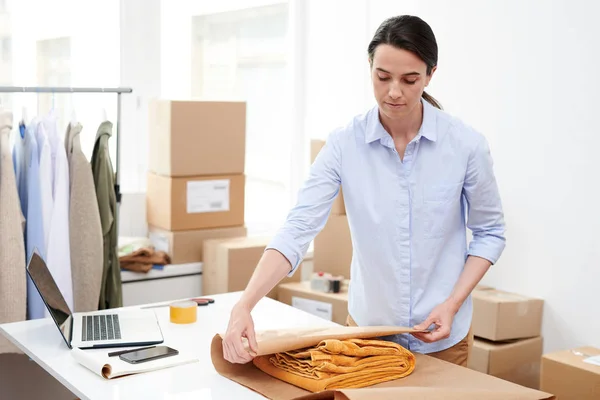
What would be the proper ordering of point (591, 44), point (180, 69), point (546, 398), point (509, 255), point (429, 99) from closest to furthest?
point (546, 398) < point (429, 99) < point (591, 44) < point (509, 255) < point (180, 69)

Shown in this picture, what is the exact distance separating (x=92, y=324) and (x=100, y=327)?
4 centimetres

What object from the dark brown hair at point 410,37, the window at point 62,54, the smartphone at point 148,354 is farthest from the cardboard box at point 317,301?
the dark brown hair at point 410,37

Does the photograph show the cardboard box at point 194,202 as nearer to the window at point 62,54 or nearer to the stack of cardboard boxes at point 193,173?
the stack of cardboard boxes at point 193,173

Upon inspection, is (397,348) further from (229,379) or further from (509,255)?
(509,255)

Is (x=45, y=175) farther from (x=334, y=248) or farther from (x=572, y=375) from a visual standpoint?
(x=572, y=375)

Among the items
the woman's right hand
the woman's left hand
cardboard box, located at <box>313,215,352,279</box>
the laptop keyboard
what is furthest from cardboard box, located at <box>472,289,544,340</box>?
the woman's right hand

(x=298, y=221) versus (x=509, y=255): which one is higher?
(x=298, y=221)

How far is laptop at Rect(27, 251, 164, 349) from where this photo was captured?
1.96 meters

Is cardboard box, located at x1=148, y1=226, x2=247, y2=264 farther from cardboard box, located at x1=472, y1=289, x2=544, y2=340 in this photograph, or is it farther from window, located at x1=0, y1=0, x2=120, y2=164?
cardboard box, located at x1=472, y1=289, x2=544, y2=340

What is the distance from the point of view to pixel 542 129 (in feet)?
10.3

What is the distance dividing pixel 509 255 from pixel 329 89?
4.73 feet

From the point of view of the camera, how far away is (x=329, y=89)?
4215 millimetres

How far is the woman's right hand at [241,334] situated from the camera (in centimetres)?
163

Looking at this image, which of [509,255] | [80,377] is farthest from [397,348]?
[509,255]
